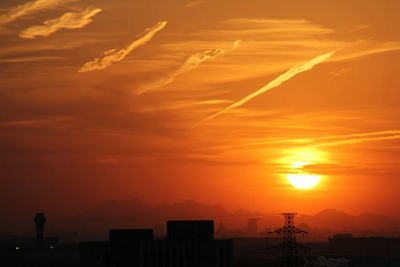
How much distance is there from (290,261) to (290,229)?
16.1 m

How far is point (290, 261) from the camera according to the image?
188 meters

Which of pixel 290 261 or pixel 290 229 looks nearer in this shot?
pixel 290 229

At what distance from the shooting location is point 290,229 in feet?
575
